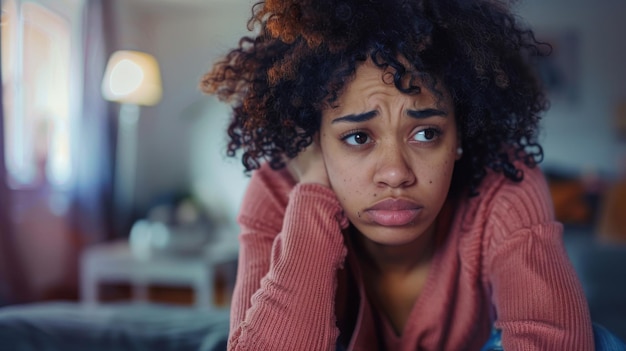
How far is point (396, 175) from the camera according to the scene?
0.83m

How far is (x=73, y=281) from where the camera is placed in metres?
3.13

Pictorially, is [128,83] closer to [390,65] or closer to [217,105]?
[217,105]

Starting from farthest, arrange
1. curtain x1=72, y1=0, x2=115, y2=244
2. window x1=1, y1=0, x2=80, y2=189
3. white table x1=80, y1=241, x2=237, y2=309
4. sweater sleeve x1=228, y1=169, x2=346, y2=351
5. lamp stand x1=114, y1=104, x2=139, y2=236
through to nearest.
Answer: lamp stand x1=114, y1=104, x2=139, y2=236, curtain x1=72, y1=0, x2=115, y2=244, window x1=1, y1=0, x2=80, y2=189, white table x1=80, y1=241, x2=237, y2=309, sweater sleeve x1=228, y1=169, x2=346, y2=351

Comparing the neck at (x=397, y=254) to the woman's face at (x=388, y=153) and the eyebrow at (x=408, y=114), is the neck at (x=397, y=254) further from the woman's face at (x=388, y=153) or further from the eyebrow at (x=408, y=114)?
the eyebrow at (x=408, y=114)

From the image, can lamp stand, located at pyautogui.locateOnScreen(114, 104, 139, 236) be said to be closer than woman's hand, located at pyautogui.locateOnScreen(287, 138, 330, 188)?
No

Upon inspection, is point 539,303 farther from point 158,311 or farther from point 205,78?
point 158,311

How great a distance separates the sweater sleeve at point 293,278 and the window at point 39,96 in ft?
6.14

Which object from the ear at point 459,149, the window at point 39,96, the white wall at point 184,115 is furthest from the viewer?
the white wall at point 184,115

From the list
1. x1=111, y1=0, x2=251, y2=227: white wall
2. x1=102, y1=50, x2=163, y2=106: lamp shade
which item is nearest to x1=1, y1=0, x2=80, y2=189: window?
x1=102, y1=50, x2=163, y2=106: lamp shade

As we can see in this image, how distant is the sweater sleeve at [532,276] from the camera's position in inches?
31.1

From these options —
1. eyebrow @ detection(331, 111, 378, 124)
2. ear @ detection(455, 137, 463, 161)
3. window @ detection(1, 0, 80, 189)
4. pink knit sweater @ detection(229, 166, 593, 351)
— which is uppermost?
window @ detection(1, 0, 80, 189)

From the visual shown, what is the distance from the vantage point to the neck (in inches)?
Result: 41.8

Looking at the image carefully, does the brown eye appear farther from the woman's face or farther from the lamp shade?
the lamp shade

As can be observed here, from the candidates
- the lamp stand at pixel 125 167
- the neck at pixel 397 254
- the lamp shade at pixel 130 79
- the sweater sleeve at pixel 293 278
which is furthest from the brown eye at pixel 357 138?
the lamp stand at pixel 125 167
